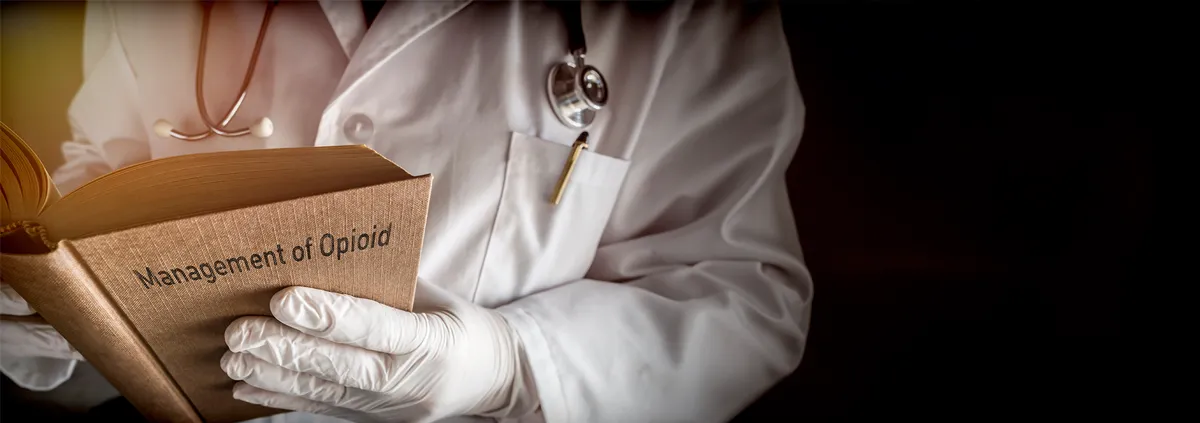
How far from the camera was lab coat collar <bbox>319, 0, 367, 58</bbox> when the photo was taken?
601 mm

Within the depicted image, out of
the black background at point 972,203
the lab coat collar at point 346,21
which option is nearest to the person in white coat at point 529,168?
the lab coat collar at point 346,21

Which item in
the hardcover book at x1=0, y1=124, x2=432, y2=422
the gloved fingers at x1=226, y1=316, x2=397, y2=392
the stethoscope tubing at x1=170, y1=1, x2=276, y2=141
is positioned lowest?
the gloved fingers at x1=226, y1=316, x2=397, y2=392

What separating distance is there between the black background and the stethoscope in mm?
320

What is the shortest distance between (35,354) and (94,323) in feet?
1.42

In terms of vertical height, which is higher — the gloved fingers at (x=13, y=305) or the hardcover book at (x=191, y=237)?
the hardcover book at (x=191, y=237)

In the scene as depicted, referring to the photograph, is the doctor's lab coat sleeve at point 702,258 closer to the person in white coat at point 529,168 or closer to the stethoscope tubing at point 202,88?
the person in white coat at point 529,168

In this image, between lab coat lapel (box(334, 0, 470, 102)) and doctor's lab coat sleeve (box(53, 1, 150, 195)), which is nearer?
lab coat lapel (box(334, 0, 470, 102))

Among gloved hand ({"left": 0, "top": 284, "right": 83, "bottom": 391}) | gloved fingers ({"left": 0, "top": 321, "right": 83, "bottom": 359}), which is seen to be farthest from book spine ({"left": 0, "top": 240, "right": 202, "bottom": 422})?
gloved fingers ({"left": 0, "top": 321, "right": 83, "bottom": 359})

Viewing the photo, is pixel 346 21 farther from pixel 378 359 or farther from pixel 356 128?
pixel 378 359

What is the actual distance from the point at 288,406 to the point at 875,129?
2.34 ft

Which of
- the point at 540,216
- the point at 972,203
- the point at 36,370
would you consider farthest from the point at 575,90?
the point at 36,370

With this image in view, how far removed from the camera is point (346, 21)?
0.61 m

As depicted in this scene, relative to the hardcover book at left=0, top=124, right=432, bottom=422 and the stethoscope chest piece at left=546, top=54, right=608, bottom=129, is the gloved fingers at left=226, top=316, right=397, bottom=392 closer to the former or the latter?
the hardcover book at left=0, top=124, right=432, bottom=422

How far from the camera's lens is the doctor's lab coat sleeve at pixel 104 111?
0.72 metres
